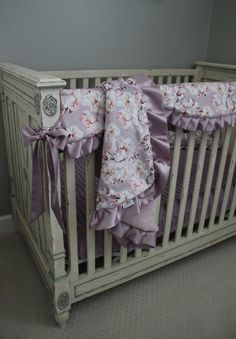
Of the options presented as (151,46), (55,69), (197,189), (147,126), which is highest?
(151,46)

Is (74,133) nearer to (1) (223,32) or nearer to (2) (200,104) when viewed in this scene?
(2) (200,104)

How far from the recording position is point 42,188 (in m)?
1.01

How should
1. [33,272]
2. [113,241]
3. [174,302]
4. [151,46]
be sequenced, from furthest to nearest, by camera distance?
1. [151,46]
2. [33,272]
3. [174,302]
4. [113,241]

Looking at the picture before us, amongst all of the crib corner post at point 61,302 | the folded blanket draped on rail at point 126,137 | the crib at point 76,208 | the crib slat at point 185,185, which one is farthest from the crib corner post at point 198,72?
the crib corner post at point 61,302

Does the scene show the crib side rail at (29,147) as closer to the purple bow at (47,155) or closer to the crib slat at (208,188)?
the purple bow at (47,155)

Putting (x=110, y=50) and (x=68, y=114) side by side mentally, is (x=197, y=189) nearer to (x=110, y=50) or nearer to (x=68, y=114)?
(x=68, y=114)

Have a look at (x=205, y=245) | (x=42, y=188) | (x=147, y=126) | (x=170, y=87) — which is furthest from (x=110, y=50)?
(x=205, y=245)

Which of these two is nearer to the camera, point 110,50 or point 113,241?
point 113,241

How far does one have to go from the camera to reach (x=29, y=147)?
1.17 m

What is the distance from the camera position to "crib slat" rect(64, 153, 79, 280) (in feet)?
3.28

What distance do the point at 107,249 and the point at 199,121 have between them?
657 millimetres

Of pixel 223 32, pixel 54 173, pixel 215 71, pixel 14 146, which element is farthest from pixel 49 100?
pixel 223 32

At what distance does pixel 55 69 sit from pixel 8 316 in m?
1.29

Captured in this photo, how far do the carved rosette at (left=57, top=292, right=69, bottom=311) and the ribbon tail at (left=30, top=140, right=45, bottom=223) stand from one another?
1.20 ft
